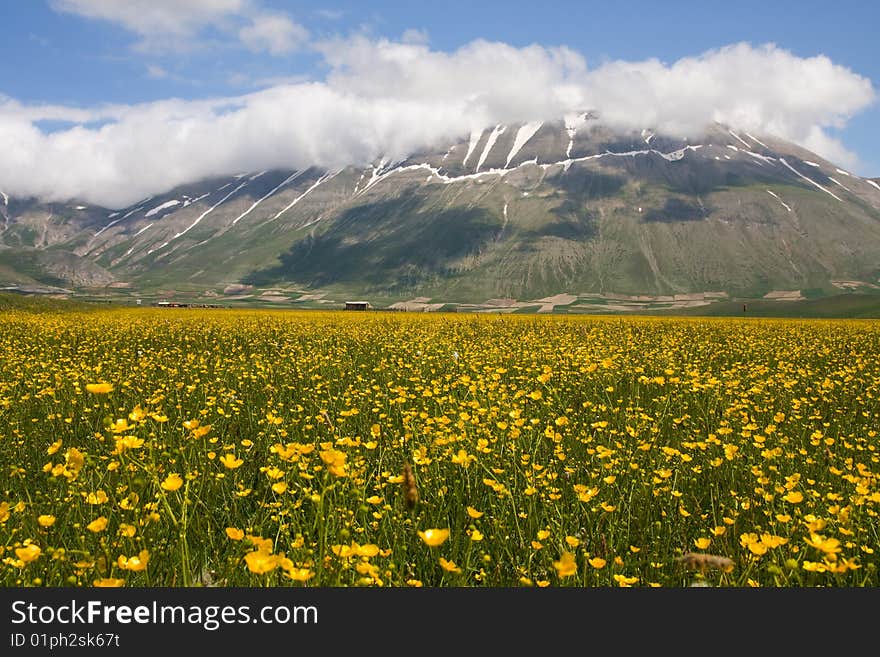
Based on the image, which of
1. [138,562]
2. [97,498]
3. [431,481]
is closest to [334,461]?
[138,562]

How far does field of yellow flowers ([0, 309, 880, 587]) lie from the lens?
342 centimetres

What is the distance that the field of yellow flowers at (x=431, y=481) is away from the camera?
3420 millimetres

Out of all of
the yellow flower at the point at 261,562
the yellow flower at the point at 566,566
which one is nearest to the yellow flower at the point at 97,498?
the yellow flower at the point at 261,562

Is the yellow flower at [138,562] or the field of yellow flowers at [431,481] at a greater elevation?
the yellow flower at [138,562]

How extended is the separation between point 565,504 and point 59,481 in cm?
480

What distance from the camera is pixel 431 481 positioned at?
5.39m

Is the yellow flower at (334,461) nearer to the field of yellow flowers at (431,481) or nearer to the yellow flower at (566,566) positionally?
the field of yellow flowers at (431,481)

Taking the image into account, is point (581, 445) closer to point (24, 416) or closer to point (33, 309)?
point (24, 416)

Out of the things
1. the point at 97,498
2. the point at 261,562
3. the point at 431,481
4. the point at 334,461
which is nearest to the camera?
the point at 261,562

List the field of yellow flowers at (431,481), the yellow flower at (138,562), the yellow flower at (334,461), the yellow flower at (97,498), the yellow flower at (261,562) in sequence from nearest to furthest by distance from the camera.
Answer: the yellow flower at (261,562) < the yellow flower at (138,562) < the yellow flower at (334,461) < the yellow flower at (97,498) < the field of yellow flowers at (431,481)

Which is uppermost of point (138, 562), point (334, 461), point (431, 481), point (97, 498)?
point (334, 461)

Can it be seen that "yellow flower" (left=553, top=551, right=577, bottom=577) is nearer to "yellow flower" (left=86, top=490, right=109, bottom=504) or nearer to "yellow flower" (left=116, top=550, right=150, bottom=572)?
"yellow flower" (left=116, top=550, right=150, bottom=572)

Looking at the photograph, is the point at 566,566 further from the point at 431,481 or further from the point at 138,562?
the point at 431,481

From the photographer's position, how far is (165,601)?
2.44 metres
